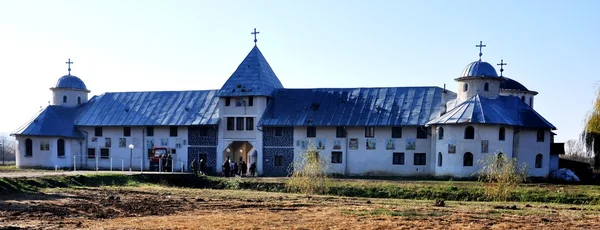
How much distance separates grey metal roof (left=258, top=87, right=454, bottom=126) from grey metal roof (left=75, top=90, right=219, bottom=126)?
494 cm

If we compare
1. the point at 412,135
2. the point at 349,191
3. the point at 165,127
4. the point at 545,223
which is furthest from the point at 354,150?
the point at 545,223

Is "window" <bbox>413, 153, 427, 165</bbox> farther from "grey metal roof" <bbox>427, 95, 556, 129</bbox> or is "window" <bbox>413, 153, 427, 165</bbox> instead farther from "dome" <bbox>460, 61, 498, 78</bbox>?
"dome" <bbox>460, 61, 498, 78</bbox>

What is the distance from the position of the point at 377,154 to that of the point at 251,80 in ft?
33.8

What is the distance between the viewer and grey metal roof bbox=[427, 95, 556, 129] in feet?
128

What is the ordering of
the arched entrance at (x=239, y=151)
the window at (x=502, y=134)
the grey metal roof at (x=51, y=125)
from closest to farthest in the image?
the window at (x=502, y=134) → the arched entrance at (x=239, y=151) → the grey metal roof at (x=51, y=125)

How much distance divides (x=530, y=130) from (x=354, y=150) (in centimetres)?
1124

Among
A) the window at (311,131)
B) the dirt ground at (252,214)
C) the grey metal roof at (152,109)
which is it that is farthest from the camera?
the grey metal roof at (152,109)

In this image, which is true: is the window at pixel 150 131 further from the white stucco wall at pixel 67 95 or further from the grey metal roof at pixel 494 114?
the grey metal roof at pixel 494 114

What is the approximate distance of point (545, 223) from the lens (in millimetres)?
16516

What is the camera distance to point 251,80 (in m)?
45.9

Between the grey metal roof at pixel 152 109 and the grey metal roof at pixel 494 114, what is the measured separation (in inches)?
645

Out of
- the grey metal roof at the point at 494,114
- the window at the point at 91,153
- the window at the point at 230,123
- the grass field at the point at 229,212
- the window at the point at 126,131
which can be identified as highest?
the grey metal roof at the point at 494,114

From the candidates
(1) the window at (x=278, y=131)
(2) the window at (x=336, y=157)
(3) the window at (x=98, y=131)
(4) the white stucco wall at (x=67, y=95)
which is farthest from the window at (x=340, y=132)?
(4) the white stucco wall at (x=67, y=95)

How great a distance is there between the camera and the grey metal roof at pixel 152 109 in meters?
46.9
